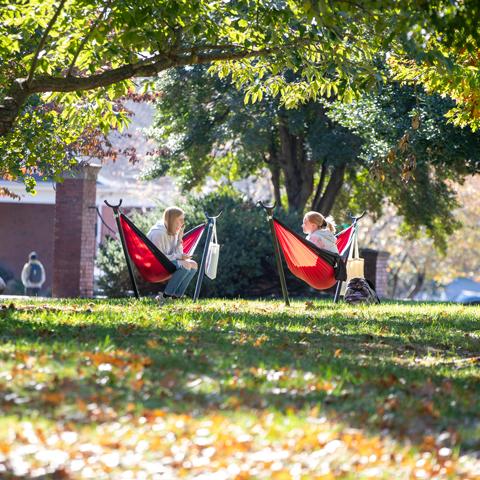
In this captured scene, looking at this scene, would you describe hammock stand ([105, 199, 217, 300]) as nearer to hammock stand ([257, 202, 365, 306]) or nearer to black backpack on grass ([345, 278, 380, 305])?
hammock stand ([257, 202, 365, 306])

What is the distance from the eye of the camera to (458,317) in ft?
44.3

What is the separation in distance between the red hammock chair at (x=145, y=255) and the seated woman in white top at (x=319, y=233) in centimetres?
199

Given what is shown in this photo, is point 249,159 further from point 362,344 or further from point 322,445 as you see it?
point 322,445

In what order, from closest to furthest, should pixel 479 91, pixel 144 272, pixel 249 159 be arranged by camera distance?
pixel 479 91 < pixel 144 272 < pixel 249 159

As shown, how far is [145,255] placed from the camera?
14156mm

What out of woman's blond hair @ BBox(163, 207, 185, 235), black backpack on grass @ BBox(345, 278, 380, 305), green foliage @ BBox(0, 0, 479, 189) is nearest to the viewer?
green foliage @ BBox(0, 0, 479, 189)

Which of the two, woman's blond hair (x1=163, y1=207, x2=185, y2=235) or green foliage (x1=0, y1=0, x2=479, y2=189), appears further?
woman's blond hair (x1=163, y1=207, x2=185, y2=235)

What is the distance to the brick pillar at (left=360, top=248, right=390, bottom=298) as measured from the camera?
24.8 metres

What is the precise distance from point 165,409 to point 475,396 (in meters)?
2.10

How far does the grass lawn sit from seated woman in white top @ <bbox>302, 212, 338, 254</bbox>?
523 cm

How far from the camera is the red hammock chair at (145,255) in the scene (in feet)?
46.0

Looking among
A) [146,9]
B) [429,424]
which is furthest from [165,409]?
[146,9]

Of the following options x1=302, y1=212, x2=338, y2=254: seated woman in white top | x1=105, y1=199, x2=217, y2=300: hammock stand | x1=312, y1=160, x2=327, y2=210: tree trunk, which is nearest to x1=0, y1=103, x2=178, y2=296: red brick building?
x1=312, y1=160, x2=327, y2=210: tree trunk

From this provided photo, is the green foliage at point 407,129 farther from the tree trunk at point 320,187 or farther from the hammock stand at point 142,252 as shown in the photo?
the tree trunk at point 320,187
